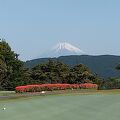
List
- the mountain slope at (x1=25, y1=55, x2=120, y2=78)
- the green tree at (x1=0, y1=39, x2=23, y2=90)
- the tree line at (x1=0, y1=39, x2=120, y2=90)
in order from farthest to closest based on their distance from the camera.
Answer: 1. the mountain slope at (x1=25, y1=55, x2=120, y2=78)
2. the tree line at (x1=0, y1=39, x2=120, y2=90)
3. the green tree at (x1=0, y1=39, x2=23, y2=90)

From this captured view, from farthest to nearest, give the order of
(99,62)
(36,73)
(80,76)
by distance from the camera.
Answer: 1. (99,62)
2. (36,73)
3. (80,76)

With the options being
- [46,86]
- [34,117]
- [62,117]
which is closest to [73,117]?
[62,117]

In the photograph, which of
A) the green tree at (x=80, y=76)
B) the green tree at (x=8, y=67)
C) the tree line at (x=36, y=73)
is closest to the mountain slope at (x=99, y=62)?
the tree line at (x=36, y=73)

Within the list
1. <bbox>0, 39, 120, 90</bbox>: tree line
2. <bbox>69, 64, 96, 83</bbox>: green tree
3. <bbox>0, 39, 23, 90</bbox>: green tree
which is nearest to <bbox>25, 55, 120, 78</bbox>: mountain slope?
<bbox>0, 39, 120, 90</bbox>: tree line

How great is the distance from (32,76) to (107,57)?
137995 millimetres

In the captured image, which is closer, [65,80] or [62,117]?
[62,117]

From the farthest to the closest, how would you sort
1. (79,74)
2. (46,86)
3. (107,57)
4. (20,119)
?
(107,57)
(79,74)
(46,86)
(20,119)

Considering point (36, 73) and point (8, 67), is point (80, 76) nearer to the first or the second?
point (36, 73)

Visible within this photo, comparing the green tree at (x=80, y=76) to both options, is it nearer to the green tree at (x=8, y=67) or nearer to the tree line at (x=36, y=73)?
the tree line at (x=36, y=73)

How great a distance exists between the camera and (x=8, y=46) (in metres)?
45.8

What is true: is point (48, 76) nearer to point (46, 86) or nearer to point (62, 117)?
point (46, 86)

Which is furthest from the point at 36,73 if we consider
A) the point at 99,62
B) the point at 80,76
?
the point at 99,62

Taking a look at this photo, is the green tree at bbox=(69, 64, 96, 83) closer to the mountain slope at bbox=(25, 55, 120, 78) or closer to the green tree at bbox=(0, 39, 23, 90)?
the green tree at bbox=(0, 39, 23, 90)

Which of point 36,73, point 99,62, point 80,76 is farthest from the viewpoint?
point 99,62
